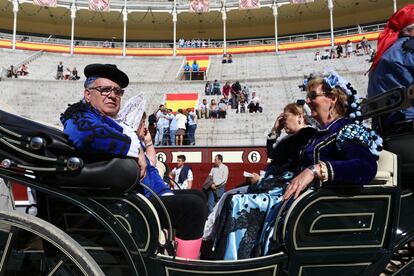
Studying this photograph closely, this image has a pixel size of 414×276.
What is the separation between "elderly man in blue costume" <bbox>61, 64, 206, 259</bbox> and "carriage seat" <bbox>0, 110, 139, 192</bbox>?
0.08m

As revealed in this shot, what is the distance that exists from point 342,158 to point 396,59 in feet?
3.27

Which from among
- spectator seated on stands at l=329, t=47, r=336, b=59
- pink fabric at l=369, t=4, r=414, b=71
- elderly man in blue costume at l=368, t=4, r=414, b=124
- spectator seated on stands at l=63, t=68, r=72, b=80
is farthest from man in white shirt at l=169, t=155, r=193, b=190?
spectator seated on stands at l=329, t=47, r=336, b=59

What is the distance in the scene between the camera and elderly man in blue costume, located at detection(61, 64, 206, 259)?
2553 mm

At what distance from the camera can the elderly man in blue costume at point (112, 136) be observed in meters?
2.55

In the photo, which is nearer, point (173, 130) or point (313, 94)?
point (313, 94)

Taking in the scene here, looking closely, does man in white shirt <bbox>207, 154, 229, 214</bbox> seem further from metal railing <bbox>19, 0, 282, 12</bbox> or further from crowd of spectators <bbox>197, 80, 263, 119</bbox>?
metal railing <bbox>19, 0, 282, 12</bbox>

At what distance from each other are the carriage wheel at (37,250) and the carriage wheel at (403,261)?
1928mm

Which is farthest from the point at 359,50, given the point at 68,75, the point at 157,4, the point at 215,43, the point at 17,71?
the point at 17,71

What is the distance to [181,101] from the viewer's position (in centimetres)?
2359

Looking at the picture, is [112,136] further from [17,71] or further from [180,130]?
[17,71]

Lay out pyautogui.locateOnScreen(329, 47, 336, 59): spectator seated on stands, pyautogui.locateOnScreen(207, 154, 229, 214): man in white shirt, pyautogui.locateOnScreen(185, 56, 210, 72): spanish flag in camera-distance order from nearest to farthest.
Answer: pyautogui.locateOnScreen(207, 154, 229, 214): man in white shirt, pyautogui.locateOnScreen(329, 47, 336, 59): spectator seated on stands, pyautogui.locateOnScreen(185, 56, 210, 72): spanish flag

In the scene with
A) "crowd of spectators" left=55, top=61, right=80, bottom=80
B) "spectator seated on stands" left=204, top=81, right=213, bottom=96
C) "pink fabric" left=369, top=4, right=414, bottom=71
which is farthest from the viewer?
"crowd of spectators" left=55, top=61, right=80, bottom=80

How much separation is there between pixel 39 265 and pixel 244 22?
47.0 metres

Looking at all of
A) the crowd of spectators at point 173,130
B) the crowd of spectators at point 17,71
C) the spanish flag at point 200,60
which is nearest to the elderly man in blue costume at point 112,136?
the crowd of spectators at point 173,130
